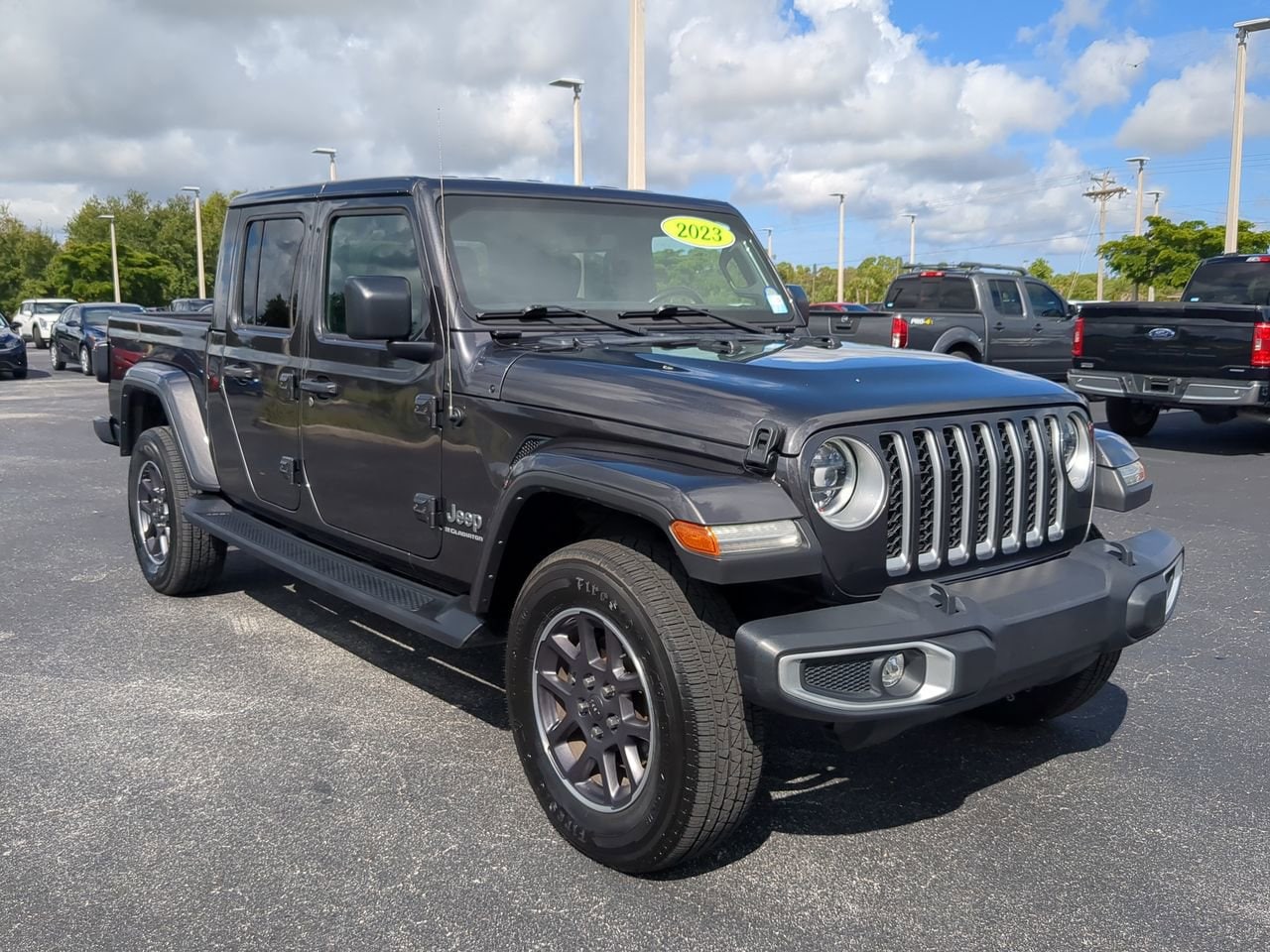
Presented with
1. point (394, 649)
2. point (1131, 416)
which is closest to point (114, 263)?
point (1131, 416)

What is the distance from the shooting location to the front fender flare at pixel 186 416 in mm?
5500

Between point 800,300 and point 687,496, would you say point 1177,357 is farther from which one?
point 687,496

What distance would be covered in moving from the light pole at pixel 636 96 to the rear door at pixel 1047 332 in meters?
6.35

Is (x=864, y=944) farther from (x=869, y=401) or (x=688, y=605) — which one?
(x=869, y=401)

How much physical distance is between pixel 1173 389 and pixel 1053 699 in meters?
8.46

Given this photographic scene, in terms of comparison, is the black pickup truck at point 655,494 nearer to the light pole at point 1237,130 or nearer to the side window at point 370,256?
the side window at point 370,256

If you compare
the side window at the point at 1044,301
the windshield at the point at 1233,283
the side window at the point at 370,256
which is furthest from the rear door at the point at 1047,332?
the side window at the point at 370,256

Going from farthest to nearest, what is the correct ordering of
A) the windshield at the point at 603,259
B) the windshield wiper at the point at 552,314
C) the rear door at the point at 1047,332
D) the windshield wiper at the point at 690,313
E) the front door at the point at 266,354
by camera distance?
the rear door at the point at 1047,332
the front door at the point at 266,354
the windshield wiper at the point at 690,313
the windshield at the point at 603,259
the windshield wiper at the point at 552,314

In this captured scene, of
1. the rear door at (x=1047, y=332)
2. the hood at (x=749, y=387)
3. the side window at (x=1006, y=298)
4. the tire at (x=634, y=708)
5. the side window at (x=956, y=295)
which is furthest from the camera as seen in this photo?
the rear door at (x=1047, y=332)

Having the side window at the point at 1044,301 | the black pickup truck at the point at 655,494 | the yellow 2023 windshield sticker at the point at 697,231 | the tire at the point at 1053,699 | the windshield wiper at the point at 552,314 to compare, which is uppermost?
the side window at the point at 1044,301

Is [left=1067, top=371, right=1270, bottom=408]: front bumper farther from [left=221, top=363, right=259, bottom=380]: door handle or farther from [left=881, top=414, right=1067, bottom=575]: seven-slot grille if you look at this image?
[left=221, top=363, right=259, bottom=380]: door handle

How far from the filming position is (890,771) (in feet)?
12.5

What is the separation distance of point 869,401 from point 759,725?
3.00 ft

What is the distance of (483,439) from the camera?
12.0 ft
